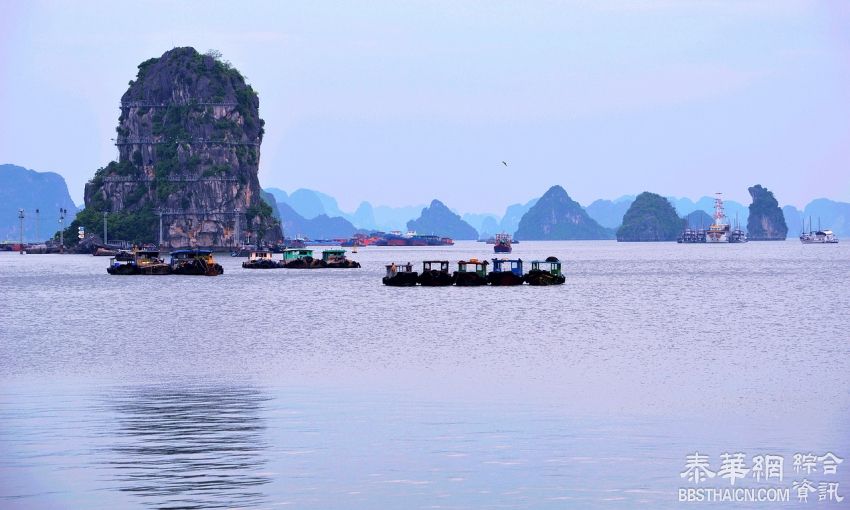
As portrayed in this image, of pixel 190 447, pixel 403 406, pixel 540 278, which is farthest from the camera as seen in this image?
pixel 540 278

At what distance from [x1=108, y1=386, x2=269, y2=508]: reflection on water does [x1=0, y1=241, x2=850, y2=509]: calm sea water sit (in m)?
0.09

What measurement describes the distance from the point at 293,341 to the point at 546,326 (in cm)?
1925

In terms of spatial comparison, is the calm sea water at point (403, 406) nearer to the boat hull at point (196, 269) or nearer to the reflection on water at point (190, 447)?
the reflection on water at point (190, 447)

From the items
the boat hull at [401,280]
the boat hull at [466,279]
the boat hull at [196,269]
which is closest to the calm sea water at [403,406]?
the boat hull at [401,280]

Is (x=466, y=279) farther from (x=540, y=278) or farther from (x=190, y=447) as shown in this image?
(x=190, y=447)

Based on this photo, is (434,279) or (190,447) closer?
(190,447)

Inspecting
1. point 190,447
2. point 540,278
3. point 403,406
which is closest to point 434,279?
point 540,278

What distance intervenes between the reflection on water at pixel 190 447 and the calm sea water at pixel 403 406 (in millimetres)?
94

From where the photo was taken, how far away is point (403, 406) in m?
40.8

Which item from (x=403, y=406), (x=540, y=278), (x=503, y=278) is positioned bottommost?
(x=403, y=406)

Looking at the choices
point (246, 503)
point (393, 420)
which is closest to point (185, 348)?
point (393, 420)

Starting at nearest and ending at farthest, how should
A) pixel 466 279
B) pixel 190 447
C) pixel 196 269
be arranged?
pixel 190 447 < pixel 466 279 < pixel 196 269

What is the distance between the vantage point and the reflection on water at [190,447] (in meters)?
27.0

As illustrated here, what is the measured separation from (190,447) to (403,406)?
32.6ft
